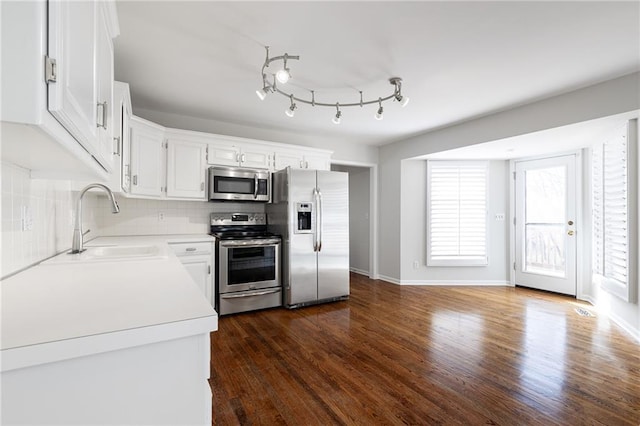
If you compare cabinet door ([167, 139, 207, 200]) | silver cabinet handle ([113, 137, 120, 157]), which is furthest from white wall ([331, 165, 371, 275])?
silver cabinet handle ([113, 137, 120, 157])

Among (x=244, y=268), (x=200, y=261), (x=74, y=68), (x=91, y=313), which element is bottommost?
(x=244, y=268)

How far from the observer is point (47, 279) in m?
A: 1.19

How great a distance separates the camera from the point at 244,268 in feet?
12.0

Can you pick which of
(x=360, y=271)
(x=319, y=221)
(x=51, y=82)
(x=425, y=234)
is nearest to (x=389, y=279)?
(x=360, y=271)

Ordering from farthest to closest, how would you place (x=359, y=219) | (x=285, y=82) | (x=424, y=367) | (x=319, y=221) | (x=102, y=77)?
(x=359, y=219) < (x=319, y=221) < (x=285, y=82) < (x=424, y=367) < (x=102, y=77)

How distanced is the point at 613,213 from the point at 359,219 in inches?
143

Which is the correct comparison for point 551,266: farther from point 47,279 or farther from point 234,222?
point 47,279

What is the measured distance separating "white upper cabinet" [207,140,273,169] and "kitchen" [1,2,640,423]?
2 cm

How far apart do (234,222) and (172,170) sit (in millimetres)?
1021

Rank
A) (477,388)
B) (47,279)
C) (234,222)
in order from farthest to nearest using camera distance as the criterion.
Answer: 1. (234,222)
2. (477,388)
3. (47,279)

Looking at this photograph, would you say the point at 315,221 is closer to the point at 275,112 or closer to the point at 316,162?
the point at 316,162

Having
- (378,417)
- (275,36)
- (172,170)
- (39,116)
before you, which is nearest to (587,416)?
(378,417)

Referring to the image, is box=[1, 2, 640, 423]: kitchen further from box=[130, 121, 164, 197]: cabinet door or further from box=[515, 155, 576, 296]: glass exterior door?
box=[515, 155, 576, 296]: glass exterior door

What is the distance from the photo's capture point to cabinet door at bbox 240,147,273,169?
3984mm
